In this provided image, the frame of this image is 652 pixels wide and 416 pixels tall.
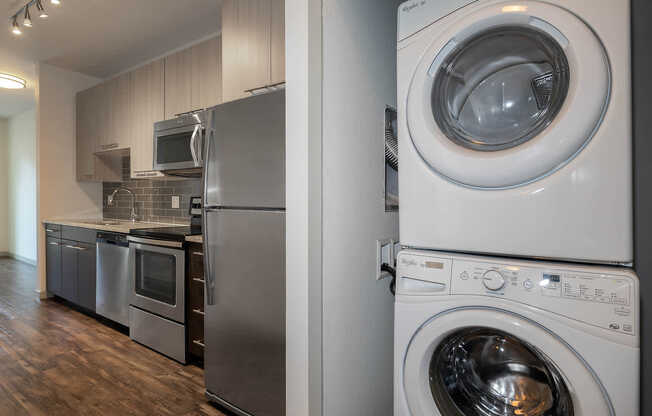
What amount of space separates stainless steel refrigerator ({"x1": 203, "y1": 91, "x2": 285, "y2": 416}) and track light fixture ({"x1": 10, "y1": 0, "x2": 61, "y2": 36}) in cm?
195

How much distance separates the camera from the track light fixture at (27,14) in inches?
103

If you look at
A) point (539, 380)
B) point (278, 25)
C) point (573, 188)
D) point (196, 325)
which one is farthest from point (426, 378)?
point (278, 25)

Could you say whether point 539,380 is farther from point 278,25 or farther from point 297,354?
point 278,25

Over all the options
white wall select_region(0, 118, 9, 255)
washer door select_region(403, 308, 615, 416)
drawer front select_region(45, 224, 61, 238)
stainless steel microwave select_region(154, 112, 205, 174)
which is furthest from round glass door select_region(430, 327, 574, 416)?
white wall select_region(0, 118, 9, 255)

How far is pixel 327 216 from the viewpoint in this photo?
1356 millimetres

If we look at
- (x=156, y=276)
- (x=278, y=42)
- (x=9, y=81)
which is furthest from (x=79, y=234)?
(x=278, y=42)

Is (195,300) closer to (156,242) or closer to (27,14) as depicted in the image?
→ (156,242)

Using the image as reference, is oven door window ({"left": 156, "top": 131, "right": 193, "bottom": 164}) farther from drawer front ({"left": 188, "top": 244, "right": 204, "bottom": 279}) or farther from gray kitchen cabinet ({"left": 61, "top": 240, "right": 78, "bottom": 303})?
gray kitchen cabinet ({"left": 61, "top": 240, "right": 78, "bottom": 303})

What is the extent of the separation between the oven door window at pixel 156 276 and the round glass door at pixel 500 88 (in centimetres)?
202

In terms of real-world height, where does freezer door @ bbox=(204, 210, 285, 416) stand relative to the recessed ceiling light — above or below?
below

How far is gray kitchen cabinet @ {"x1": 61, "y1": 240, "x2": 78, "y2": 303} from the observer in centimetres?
353

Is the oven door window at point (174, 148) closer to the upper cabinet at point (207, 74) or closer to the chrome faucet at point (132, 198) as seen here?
the upper cabinet at point (207, 74)

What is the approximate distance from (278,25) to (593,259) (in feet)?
6.11

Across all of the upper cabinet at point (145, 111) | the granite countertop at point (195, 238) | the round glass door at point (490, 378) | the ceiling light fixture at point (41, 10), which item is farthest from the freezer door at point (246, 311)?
the ceiling light fixture at point (41, 10)
